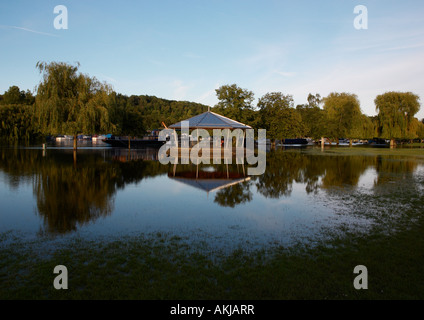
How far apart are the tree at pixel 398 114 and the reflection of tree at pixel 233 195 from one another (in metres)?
49.0

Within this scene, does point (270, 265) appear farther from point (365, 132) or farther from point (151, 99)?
point (151, 99)

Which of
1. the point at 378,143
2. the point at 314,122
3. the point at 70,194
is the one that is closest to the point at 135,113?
the point at 314,122

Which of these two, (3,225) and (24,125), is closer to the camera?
(3,225)

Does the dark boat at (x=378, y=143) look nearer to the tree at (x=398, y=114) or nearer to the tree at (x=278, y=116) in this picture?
the tree at (x=398, y=114)

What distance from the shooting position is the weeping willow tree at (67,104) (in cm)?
2895

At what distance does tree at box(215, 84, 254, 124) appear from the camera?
40.6 metres

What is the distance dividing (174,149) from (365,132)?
40567 mm

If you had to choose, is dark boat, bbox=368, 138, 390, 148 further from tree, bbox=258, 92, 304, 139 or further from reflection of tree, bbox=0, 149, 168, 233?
reflection of tree, bbox=0, 149, 168, 233

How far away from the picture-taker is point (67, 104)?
1168 inches

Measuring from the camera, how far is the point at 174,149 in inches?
1243

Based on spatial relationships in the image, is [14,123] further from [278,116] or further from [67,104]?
[278,116]

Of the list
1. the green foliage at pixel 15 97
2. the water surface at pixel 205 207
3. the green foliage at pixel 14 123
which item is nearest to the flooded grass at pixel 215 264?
the water surface at pixel 205 207

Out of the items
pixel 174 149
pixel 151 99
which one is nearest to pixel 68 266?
pixel 174 149

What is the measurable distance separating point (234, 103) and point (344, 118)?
26546mm
